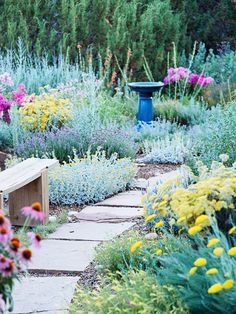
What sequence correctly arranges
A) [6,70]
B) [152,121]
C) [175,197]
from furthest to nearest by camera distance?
[6,70], [152,121], [175,197]

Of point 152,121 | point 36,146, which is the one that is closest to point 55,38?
point 152,121

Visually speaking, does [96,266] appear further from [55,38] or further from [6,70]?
[55,38]

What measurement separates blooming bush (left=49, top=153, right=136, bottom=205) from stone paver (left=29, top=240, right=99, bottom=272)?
1170 millimetres

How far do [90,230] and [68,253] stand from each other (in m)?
0.65

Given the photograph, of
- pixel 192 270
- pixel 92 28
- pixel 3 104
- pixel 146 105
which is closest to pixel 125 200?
pixel 3 104

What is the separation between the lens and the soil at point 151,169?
27.6ft

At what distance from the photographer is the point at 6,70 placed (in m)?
11.4

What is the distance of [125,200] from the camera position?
7387 millimetres

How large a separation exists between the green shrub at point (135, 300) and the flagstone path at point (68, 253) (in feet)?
1.03

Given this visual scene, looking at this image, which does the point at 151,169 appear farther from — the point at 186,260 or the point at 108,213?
the point at 186,260

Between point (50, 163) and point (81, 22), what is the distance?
6.51 metres

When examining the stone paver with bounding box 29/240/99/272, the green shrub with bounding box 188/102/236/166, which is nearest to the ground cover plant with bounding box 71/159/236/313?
the stone paver with bounding box 29/240/99/272

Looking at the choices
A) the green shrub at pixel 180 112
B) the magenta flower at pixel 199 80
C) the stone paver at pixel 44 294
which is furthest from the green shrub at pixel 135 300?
the magenta flower at pixel 199 80

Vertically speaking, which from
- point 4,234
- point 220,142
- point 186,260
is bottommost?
point 220,142
